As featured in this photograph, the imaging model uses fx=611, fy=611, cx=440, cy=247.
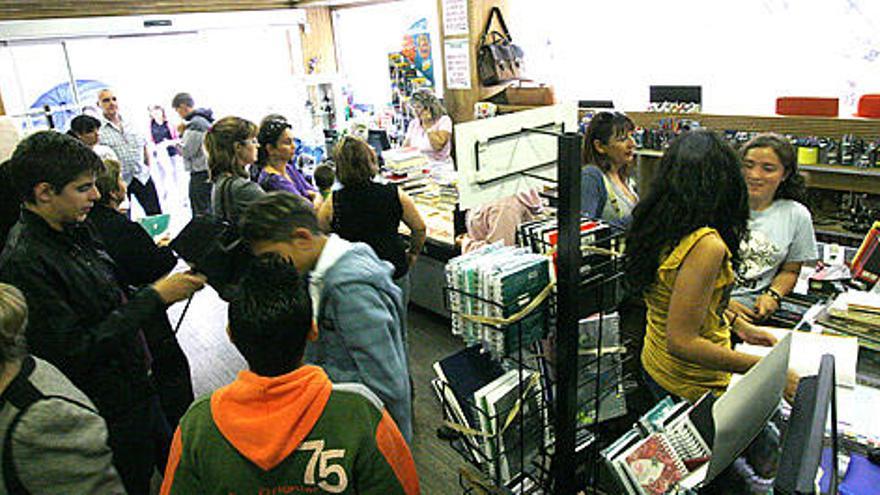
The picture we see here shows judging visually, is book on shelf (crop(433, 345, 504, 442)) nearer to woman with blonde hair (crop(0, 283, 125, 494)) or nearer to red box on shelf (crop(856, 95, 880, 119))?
woman with blonde hair (crop(0, 283, 125, 494))

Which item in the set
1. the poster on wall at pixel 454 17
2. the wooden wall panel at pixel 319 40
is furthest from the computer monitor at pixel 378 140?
the wooden wall panel at pixel 319 40

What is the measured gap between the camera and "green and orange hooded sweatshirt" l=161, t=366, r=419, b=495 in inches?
48.6

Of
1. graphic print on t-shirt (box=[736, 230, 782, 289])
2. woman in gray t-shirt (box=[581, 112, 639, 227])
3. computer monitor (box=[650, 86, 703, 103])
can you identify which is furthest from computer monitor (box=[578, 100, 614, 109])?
graphic print on t-shirt (box=[736, 230, 782, 289])

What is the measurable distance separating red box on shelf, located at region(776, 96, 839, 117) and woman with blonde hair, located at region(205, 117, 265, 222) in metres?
3.47

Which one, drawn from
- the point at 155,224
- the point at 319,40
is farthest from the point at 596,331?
the point at 319,40

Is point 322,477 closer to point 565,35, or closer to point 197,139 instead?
point 197,139

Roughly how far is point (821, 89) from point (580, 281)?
3949 millimetres

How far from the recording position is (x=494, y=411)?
1.57 m

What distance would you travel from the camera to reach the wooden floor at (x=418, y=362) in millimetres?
3002

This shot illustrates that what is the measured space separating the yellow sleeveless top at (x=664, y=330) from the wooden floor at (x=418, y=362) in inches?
51.1

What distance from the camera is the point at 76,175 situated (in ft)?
6.19

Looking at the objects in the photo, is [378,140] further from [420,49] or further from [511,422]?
[511,422]

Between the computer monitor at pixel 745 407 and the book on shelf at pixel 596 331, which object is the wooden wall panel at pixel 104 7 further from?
Answer: the computer monitor at pixel 745 407

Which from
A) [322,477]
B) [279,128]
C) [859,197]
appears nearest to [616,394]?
[322,477]
